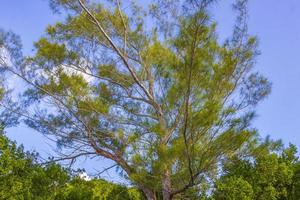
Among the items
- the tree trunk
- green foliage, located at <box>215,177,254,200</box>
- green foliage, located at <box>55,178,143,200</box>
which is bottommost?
the tree trunk

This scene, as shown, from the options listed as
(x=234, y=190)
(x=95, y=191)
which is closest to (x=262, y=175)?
(x=234, y=190)

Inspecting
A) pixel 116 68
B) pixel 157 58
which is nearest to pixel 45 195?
pixel 116 68

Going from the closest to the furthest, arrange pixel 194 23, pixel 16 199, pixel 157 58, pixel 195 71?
pixel 194 23
pixel 195 71
pixel 16 199
pixel 157 58

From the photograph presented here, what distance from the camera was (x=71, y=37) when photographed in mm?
6816

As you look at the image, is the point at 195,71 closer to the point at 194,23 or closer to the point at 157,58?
the point at 194,23

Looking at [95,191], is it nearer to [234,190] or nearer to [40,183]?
[40,183]

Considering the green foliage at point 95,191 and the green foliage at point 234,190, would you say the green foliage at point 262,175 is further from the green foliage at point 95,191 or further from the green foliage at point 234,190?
the green foliage at point 95,191

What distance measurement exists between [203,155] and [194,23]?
140cm

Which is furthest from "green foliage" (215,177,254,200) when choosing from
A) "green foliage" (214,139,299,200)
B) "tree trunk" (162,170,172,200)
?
"tree trunk" (162,170,172,200)

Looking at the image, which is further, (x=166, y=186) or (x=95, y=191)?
(x=95, y=191)

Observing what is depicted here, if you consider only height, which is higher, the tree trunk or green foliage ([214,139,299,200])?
green foliage ([214,139,299,200])

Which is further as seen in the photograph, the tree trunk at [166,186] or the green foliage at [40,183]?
the green foliage at [40,183]

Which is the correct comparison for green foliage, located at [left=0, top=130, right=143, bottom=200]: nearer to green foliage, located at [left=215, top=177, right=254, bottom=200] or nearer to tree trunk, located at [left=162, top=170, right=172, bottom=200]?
tree trunk, located at [left=162, top=170, right=172, bottom=200]

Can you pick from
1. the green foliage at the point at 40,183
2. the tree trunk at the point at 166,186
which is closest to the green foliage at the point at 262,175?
the tree trunk at the point at 166,186
